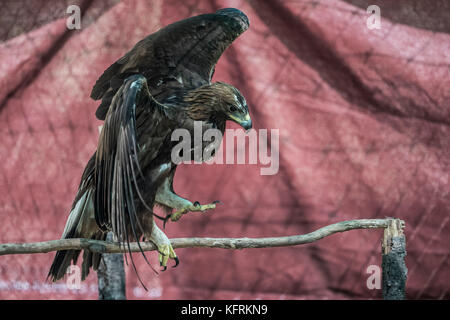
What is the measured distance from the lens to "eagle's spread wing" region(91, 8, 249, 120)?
4.39 ft

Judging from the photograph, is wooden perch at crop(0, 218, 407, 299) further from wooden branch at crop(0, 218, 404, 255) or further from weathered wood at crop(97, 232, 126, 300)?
weathered wood at crop(97, 232, 126, 300)

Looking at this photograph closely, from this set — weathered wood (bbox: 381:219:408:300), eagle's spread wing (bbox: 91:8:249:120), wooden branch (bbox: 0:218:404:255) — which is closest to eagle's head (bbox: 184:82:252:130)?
eagle's spread wing (bbox: 91:8:249:120)

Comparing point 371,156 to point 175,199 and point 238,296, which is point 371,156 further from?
point 175,199

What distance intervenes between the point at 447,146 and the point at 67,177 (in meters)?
1.26

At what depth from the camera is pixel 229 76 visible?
6.26 feet

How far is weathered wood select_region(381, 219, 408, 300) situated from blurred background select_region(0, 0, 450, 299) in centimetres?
65

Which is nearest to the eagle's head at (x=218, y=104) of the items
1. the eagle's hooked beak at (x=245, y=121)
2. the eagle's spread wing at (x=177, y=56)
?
the eagle's hooked beak at (x=245, y=121)

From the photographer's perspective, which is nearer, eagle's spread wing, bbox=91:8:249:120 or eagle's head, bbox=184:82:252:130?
eagle's head, bbox=184:82:252:130

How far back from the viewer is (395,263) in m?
1.26

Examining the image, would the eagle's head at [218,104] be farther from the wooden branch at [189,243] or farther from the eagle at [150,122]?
the wooden branch at [189,243]

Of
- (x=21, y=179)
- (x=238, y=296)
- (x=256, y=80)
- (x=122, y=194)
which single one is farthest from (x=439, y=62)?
(x=21, y=179)

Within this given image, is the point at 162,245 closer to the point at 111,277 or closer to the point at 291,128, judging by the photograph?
the point at 111,277

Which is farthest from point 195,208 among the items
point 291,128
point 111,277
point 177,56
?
point 291,128

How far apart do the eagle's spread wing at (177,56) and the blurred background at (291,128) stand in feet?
1.47
